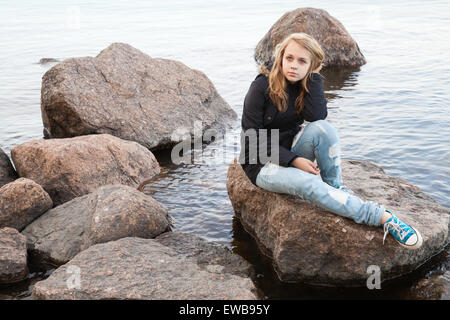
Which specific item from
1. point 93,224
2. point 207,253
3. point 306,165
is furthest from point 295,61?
point 93,224

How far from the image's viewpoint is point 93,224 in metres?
5.11

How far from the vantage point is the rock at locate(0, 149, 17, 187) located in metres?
6.53

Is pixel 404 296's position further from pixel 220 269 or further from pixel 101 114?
Answer: pixel 101 114

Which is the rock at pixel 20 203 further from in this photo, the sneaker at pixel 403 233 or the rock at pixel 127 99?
the sneaker at pixel 403 233

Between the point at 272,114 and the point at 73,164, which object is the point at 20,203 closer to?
the point at 73,164

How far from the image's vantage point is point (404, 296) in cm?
446

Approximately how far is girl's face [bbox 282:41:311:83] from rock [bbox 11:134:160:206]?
131 inches

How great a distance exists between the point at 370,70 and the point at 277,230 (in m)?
10.2

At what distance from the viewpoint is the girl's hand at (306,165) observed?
473 cm

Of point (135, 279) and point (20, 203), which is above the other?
point (20, 203)

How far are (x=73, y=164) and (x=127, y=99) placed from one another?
7.68 feet

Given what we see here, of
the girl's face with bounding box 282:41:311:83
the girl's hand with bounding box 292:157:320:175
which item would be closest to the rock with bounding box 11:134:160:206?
the girl's hand with bounding box 292:157:320:175

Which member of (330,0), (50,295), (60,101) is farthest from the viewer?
(330,0)

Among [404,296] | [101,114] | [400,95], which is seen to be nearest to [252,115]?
[404,296]
